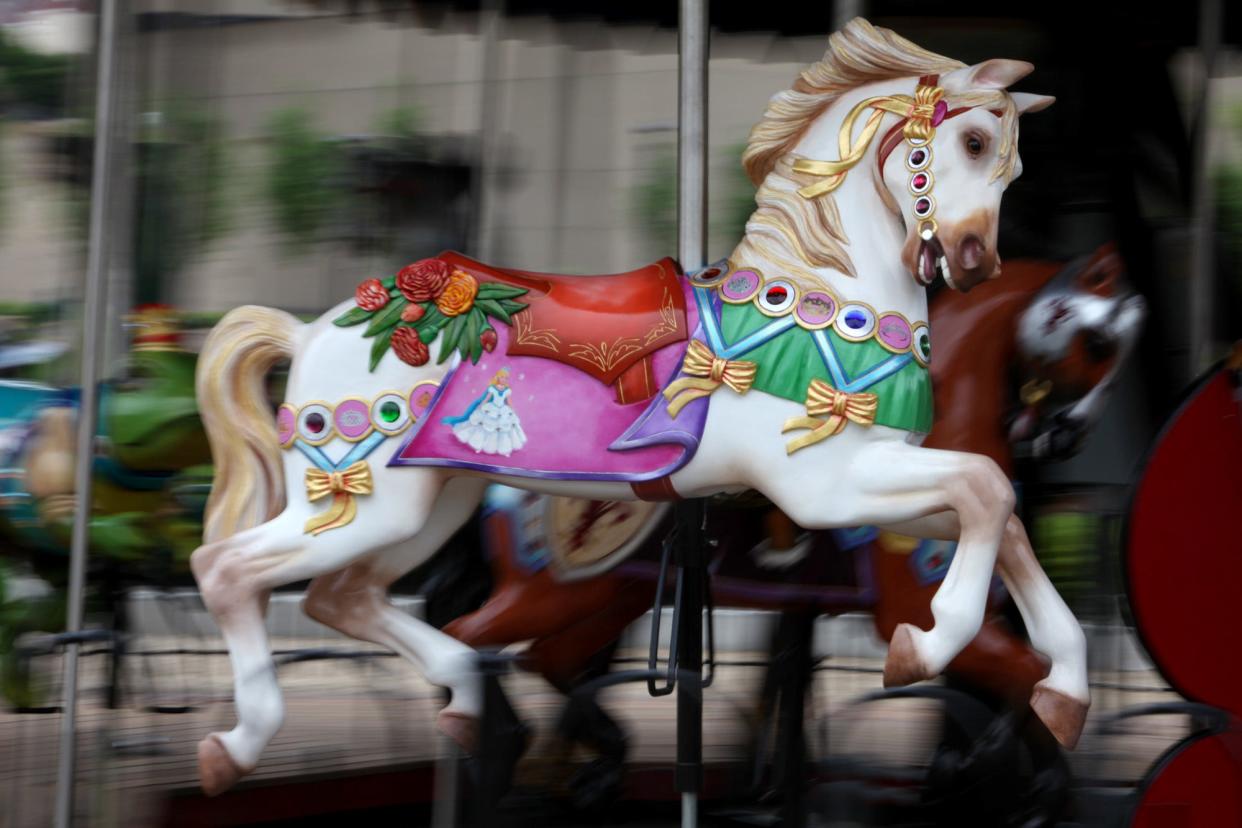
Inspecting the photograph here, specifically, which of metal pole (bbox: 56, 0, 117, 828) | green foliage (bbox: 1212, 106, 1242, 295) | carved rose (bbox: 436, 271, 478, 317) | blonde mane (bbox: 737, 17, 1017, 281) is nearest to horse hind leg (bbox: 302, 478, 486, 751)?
carved rose (bbox: 436, 271, 478, 317)

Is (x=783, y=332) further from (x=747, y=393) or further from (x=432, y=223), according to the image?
(x=432, y=223)

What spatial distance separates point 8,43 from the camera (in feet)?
12.6

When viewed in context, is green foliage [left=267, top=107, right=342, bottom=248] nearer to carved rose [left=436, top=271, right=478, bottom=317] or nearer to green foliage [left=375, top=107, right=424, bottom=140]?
green foliage [left=375, top=107, right=424, bottom=140]

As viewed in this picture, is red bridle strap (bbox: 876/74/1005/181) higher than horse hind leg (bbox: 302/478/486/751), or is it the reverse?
red bridle strap (bbox: 876/74/1005/181)

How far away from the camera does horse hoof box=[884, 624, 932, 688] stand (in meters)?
2.82

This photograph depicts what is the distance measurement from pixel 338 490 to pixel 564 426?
1.55ft

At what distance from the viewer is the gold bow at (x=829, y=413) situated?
2.94m

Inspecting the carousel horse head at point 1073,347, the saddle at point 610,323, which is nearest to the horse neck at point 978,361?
the carousel horse head at point 1073,347

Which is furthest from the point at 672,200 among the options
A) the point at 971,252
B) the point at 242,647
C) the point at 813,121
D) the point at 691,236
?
the point at 242,647

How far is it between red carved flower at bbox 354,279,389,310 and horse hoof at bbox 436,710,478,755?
858 mm

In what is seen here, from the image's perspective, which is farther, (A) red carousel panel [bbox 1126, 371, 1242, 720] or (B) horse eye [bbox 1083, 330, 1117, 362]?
(B) horse eye [bbox 1083, 330, 1117, 362]

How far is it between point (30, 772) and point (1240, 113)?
3.47 meters

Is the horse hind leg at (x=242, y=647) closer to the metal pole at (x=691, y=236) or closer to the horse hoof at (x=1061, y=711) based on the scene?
the metal pole at (x=691, y=236)

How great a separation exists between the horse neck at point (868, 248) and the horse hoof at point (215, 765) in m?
1.45
